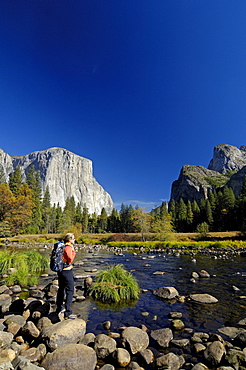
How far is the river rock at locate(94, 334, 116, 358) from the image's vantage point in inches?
192

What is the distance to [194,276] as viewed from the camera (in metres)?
13.5

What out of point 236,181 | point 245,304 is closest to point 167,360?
point 245,304

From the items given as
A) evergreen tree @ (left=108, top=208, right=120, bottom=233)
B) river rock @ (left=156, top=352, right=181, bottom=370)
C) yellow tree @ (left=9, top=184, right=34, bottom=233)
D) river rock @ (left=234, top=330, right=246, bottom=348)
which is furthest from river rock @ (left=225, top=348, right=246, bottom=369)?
evergreen tree @ (left=108, top=208, right=120, bottom=233)

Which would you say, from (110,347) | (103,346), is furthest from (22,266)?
(110,347)

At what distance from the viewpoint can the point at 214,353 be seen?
15.3 feet

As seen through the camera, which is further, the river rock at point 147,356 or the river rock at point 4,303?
the river rock at point 4,303

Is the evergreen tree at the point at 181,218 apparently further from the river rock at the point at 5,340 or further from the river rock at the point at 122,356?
the river rock at the point at 5,340

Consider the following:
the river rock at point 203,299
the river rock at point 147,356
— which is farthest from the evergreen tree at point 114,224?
the river rock at point 147,356

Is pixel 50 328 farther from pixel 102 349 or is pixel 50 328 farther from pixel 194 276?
pixel 194 276

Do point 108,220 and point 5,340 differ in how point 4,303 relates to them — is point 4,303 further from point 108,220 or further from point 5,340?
point 108,220

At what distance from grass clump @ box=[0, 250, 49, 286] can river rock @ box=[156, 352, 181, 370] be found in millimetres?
8902

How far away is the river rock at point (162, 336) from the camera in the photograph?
17.6ft

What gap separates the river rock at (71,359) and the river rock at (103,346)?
39 cm

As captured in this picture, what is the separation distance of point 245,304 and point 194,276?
515cm
